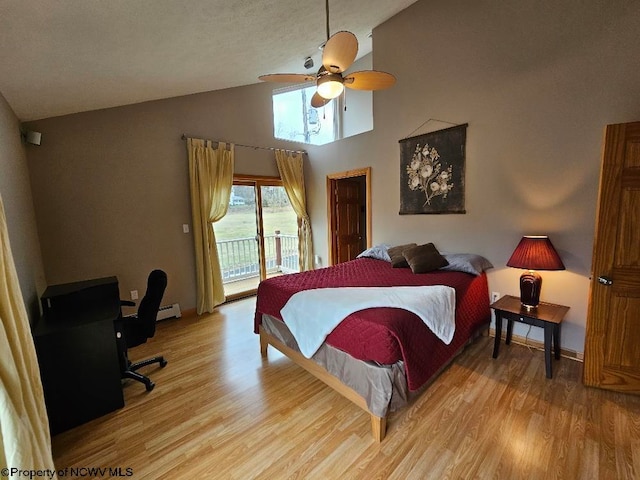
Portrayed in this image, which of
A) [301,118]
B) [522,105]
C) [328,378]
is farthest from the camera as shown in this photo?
[301,118]

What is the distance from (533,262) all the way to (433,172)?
1.50 meters

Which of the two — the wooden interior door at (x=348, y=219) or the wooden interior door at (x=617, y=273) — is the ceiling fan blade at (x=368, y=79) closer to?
the wooden interior door at (x=617, y=273)

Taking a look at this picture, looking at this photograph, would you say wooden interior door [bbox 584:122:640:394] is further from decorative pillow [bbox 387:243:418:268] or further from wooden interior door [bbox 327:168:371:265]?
wooden interior door [bbox 327:168:371:265]

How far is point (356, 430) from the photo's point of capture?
5.88 ft

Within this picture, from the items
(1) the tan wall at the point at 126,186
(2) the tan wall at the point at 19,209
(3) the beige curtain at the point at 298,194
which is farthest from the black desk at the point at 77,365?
(3) the beige curtain at the point at 298,194

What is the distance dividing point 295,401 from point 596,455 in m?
1.83

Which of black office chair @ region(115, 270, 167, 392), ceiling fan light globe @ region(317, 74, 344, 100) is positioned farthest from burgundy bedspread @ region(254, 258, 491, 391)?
ceiling fan light globe @ region(317, 74, 344, 100)

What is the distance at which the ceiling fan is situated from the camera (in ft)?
5.81

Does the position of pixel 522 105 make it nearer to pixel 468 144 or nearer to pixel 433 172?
pixel 468 144

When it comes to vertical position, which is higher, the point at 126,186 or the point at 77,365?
the point at 126,186

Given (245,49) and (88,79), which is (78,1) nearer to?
(88,79)

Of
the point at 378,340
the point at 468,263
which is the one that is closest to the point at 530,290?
the point at 468,263

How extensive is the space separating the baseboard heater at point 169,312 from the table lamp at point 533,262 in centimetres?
395

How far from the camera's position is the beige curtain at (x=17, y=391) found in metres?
0.95
